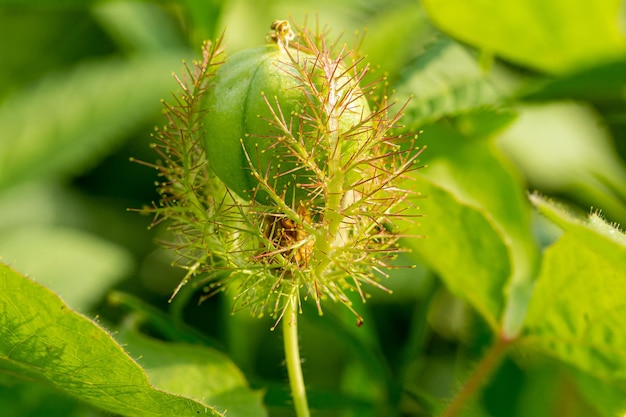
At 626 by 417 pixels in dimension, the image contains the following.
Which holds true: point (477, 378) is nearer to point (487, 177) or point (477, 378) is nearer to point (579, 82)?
point (487, 177)

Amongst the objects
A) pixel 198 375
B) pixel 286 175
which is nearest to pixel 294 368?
pixel 198 375

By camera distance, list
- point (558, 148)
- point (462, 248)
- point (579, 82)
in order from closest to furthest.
Answer: 1. point (462, 248)
2. point (579, 82)
3. point (558, 148)

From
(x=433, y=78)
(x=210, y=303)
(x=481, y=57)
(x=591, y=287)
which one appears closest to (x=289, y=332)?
(x=591, y=287)

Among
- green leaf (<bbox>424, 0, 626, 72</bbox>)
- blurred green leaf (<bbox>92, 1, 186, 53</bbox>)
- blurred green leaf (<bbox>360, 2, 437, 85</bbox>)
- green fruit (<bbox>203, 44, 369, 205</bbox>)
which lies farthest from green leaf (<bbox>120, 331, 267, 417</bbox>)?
blurred green leaf (<bbox>92, 1, 186, 53</bbox>)

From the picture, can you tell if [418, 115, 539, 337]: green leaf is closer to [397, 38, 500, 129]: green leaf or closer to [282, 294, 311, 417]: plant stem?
[397, 38, 500, 129]: green leaf

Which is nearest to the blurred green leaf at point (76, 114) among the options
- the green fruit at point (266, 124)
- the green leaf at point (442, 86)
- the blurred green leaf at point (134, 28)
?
the blurred green leaf at point (134, 28)

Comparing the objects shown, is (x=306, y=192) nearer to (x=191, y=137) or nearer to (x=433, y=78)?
(x=191, y=137)
